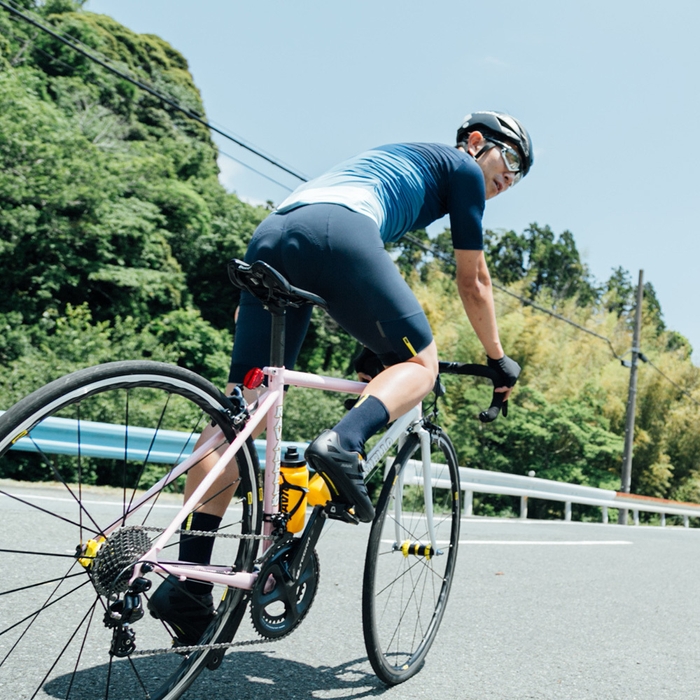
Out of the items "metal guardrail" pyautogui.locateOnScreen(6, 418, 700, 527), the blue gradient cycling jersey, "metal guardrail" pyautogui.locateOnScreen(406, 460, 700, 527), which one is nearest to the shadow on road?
"metal guardrail" pyautogui.locateOnScreen(6, 418, 700, 527)

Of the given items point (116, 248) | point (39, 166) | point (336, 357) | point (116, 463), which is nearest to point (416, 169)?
point (116, 463)

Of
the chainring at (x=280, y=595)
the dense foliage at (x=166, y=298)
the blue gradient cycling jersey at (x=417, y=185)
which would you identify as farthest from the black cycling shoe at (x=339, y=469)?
the dense foliage at (x=166, y=298)

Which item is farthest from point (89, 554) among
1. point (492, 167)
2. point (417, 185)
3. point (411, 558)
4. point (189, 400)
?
point (492, 167)

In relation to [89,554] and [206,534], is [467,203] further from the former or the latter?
[89,554]

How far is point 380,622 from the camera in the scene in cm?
252

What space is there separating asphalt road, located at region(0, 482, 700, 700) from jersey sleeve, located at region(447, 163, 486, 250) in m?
1.42

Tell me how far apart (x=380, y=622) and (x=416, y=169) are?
1.56 metres

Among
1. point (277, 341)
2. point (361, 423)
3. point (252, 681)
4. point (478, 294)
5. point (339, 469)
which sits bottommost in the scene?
point (252, 681)

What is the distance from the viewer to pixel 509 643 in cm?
309

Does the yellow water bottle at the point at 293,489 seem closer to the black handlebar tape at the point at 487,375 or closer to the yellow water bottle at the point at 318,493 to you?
the yellow water bottle at the point at 318,493

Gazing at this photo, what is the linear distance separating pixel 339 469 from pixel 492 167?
1375 millimetres

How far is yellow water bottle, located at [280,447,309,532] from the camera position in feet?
7.04

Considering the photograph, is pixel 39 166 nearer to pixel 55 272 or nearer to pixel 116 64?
pixel 55 272

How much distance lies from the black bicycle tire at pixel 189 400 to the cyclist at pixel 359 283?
0.29ft
